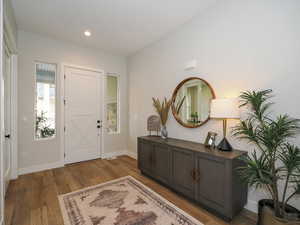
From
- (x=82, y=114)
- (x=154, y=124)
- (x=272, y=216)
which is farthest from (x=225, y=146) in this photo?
(x=82, y=114)

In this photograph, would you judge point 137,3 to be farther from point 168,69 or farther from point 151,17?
point 168,69

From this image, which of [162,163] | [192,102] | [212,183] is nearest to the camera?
[212,183]

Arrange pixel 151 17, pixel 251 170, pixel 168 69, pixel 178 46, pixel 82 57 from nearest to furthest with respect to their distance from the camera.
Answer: pixel 251 170 → pixel 151 17 → pixel 178 46 → pixel 168 69 → pixel 82 57

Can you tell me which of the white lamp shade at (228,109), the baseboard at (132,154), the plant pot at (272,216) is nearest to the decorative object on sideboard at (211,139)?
the white lamp shade at (228,109)

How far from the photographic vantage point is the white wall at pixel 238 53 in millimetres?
1653

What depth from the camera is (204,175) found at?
1928 millimetres

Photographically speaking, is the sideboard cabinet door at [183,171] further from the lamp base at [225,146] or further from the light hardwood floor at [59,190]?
the lamp base at [225,146]

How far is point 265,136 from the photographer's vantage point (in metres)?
1.51

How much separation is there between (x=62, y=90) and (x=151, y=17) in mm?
2544

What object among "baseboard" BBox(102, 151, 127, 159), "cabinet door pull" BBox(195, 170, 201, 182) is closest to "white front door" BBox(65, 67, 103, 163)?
"baseboard" BBox(102, 151, 127, 159)

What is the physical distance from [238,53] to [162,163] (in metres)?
2.06

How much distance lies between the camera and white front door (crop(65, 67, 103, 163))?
3.58 metres

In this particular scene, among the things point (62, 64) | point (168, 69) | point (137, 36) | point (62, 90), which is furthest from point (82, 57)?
point (168, 69)

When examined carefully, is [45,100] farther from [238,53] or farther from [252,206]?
[252,206]
